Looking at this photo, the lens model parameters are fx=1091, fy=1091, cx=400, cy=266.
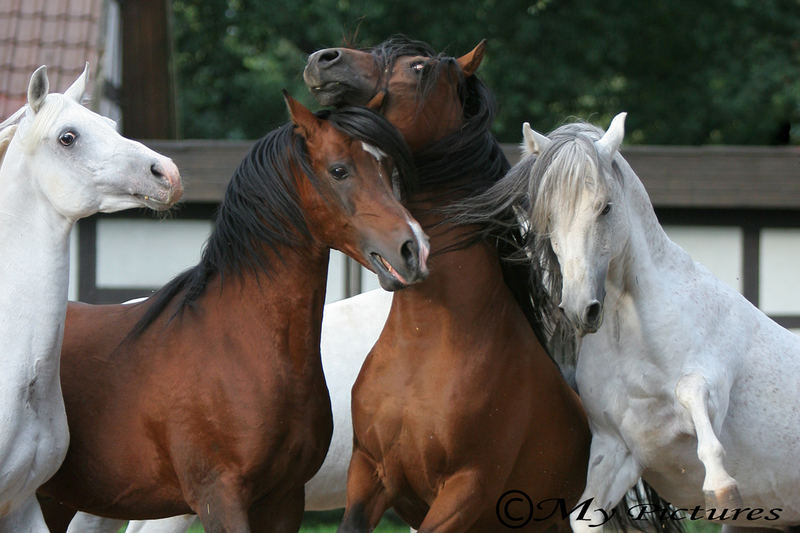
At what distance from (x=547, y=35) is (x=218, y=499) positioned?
522 inches

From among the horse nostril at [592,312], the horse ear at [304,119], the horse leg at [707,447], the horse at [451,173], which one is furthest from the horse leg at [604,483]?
the horse ear at [304,119]

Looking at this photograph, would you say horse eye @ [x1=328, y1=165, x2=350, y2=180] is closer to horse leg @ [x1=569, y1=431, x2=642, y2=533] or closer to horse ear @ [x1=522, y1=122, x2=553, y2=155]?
horse ear @ [x1=522, y1=122, x2=553, y2=155]

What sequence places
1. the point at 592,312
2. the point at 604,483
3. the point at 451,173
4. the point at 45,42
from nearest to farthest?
the point at 592,312
the point at 604,483
the point at 451,173
the point at 45,42

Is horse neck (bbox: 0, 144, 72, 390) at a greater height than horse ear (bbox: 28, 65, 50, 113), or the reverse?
horse ear (bbox: 28, 65, 50, 113)

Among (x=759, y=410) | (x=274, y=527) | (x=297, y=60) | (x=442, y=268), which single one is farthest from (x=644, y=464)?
(x=297, y=60)

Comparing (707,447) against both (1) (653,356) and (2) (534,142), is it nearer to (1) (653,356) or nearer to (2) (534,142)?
(1) (653,356)

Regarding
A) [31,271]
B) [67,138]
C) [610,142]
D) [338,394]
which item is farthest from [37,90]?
[338,394]

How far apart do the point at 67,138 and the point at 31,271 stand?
50 centimetres

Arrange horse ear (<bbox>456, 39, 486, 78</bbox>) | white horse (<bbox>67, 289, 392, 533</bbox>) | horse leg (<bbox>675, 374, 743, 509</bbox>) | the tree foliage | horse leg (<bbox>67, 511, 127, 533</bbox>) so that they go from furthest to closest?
the tree foliage → white horse (<bbox>67, 289, 392, 533</bbox>) → horse leg (<bbox>67, 511, 127, 533</bbox>) → horse ear (<bbox>456, 39, 486, 78</bbox>) → horse leg (<bbox>675, 374, 743, 509</bbox>)

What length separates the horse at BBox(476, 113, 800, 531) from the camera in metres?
3.81

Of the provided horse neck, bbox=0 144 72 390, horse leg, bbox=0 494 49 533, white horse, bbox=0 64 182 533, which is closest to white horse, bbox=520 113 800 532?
white horse, bbox=0 64 182 533

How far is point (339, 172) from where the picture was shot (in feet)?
12.6

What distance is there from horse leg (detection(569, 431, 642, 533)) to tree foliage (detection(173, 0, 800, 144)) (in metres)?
11.4

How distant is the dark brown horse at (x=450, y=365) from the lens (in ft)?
12.7
